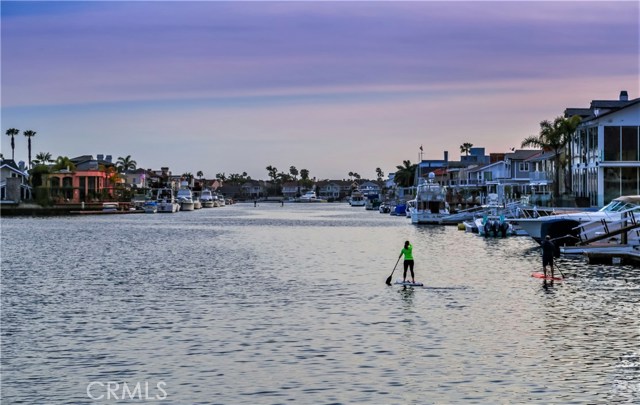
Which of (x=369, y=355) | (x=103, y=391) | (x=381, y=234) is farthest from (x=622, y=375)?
(x=381, y=234)

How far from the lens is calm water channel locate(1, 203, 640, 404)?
23578mm

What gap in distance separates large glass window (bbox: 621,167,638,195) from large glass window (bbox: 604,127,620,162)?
159 centimetres

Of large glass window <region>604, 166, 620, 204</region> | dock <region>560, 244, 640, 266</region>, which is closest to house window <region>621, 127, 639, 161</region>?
large glass window <region>604, 166, 620, 204</region>

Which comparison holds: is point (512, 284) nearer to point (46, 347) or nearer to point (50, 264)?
point (46, 347)

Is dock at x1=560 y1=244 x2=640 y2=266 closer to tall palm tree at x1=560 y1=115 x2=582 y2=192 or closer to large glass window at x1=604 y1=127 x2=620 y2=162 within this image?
large glass window at x1=604 y1=127 x2=620 y2=162

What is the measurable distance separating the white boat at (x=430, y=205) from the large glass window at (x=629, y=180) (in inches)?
1266

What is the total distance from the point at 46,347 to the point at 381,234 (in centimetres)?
7494

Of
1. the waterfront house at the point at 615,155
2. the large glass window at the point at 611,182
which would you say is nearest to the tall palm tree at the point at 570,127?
the waterfront house at the point at 615,155

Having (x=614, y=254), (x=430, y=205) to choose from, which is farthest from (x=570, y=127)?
(x=614, y=254)

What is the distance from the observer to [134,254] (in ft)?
237

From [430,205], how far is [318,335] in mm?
91948

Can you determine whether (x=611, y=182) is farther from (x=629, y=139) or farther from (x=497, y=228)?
(x=497, y=228)

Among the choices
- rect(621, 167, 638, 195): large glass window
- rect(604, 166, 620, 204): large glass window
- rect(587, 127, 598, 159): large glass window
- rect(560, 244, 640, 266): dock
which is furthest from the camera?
rect(587, 127, 598, 159): large glass window

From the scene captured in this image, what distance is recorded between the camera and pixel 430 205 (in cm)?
12175
